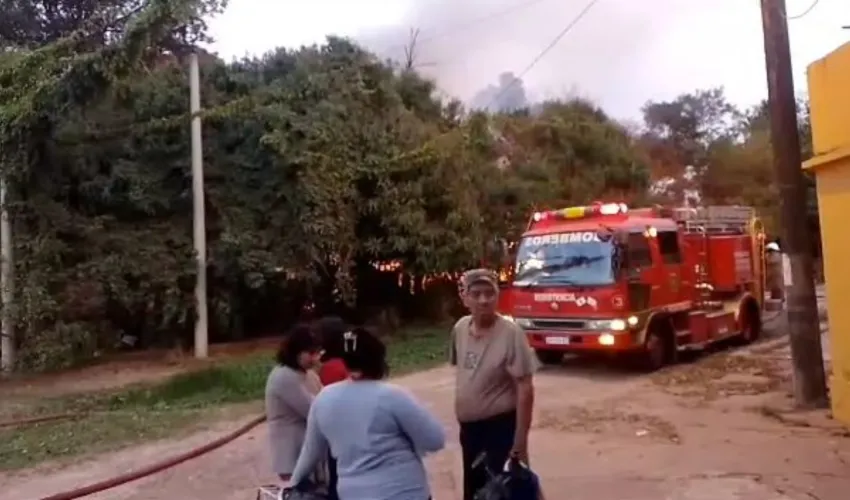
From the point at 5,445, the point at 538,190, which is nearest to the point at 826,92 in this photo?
the point at 5,445

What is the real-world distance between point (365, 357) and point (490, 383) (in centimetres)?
159

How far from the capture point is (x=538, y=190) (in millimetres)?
26141

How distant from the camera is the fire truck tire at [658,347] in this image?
14664mm

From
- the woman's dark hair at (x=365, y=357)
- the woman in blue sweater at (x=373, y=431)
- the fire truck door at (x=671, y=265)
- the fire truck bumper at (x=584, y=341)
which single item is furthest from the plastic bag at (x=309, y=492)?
the fire truck door at (x=671, y=265)

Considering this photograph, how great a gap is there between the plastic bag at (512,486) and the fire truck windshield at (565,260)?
9526 mm

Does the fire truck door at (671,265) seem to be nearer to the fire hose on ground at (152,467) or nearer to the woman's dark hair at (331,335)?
the fire hose on ground at (152,467)

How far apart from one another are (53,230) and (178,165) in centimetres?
322

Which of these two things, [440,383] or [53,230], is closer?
[440,383]

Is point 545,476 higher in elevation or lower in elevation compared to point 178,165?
lower

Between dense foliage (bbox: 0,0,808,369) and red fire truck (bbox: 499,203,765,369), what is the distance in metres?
5.85

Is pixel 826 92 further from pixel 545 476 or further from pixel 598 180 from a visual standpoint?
pixel 598 180

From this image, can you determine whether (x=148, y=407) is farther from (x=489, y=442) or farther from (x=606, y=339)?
(x=489, y=442)

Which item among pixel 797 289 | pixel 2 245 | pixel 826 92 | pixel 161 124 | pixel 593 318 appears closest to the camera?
pixel 826 92

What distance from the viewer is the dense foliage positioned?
18.0 metres
